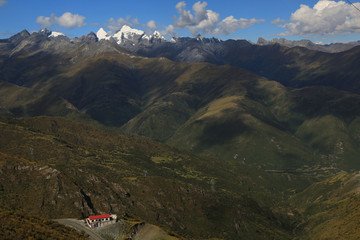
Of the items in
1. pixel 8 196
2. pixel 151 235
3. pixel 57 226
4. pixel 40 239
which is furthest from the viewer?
pixel 8 196

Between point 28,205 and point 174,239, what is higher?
point 28,205

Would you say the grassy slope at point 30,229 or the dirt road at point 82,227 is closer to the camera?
the grassy slope at point 30,229

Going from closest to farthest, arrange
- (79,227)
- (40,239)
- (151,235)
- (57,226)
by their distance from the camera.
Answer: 1. (40,239)
2. (57,226)
3. (79,227)
4. (151,235)

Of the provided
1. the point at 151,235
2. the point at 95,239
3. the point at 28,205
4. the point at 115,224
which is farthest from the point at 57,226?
the point at 28,205

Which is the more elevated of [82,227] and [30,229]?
[30,229]

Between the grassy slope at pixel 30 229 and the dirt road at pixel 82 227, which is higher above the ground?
the grassy slope at pixel 30 229

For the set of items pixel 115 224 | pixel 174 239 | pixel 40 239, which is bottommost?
pixel 174 239

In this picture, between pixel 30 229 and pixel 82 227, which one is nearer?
pixel 30 229

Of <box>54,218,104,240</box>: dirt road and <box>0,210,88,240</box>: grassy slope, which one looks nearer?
<box>0,210,88,240</box>: grassy slope

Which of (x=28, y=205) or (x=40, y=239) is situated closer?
(x=40, y=239)

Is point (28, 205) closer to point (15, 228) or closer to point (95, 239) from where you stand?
point (95, 239)

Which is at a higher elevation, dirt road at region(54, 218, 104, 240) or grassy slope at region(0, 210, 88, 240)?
grassy slope at region(0, 210, 88, 240)
